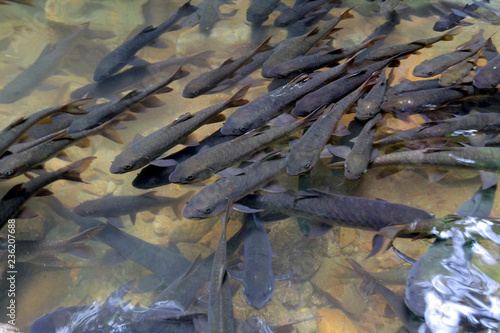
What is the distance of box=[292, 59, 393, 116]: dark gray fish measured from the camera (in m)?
3.82

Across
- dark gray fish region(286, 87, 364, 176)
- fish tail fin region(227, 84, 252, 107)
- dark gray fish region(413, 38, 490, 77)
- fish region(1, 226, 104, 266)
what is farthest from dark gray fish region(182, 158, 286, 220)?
dark gray fish region(413, 38, 490, 77)

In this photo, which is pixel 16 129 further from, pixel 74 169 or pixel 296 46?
pixel 296 46

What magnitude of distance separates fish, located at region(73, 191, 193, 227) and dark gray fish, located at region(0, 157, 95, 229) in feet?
1.24

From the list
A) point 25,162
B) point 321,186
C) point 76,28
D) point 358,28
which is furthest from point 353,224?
point 76,28

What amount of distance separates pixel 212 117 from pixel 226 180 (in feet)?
3.40

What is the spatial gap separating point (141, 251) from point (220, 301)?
1557 millimetres

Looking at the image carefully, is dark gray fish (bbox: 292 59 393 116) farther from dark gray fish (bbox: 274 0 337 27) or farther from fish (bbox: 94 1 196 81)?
fish (bbox: 94 1 196 81)

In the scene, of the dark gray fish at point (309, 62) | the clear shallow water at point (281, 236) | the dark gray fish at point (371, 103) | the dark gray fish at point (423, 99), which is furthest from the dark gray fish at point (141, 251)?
the dark gray fish at point (423, 99)

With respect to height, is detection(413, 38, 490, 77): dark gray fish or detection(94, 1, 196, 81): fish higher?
detection(94, 1, 196, 81): fish

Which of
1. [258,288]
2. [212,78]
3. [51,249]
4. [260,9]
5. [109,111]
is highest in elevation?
[260,9]

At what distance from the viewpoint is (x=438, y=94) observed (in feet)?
12.6

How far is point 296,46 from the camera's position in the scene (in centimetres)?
480

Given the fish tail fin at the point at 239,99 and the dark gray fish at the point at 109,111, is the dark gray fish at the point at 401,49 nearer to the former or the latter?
the fish tail fin at the point at 239,99

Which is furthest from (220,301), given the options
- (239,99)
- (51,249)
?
(239,99)
